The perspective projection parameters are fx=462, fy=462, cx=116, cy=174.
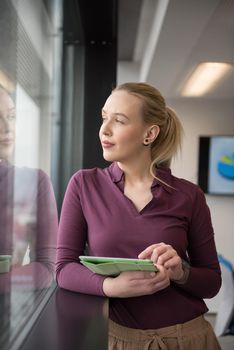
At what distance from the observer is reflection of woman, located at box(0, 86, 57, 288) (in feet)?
2.73

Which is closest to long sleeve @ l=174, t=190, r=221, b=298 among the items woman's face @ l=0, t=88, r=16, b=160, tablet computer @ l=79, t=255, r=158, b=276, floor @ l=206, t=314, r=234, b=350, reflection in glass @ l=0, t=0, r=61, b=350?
tablet computer @ l=79, t=255, r=158, b=276

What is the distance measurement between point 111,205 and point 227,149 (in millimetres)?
4133

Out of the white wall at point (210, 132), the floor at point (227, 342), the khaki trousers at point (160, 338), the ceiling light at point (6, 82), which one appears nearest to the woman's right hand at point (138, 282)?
the khaki trousers at point (160, 338)

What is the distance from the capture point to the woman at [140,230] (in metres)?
1.02

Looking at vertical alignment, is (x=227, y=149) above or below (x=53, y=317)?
above

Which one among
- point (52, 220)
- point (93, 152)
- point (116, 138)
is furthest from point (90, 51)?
point (116, 138)

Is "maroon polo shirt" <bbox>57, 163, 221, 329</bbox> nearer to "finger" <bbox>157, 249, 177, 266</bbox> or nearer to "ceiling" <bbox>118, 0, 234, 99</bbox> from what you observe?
"finger" <bbox>157, 249, 177, 266</bbox>

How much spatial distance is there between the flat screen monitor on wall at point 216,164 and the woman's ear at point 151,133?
3.94 metres

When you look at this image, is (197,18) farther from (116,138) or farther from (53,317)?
(53,317)

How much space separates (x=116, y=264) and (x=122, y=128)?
384 mm

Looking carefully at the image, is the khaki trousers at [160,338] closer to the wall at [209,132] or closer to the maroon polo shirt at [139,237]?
the maroon polo shirt at [139,237]

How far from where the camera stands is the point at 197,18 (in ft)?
7.70

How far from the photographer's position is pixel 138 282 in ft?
2.97

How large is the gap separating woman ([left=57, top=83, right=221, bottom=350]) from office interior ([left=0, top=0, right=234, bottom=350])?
0.11 metres
